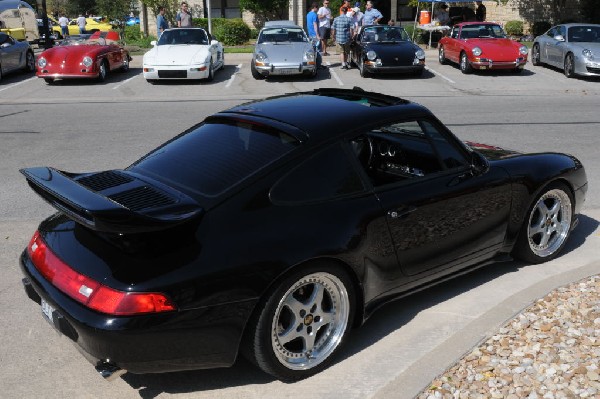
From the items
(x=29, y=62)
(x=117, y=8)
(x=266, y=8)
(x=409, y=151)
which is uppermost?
(x=117, y=8)

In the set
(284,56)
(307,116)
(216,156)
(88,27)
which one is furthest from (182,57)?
(88,27)

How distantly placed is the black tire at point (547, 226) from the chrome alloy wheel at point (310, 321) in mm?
1895

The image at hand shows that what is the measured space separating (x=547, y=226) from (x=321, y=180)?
2371mm

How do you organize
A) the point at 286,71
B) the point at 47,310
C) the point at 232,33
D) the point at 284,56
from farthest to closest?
the point at 232,33, the point at 284,56, the point at 286,71, the point at 47,310

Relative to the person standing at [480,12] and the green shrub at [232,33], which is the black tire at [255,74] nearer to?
the green shrub at [232,33]

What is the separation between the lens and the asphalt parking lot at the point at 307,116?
3654mm

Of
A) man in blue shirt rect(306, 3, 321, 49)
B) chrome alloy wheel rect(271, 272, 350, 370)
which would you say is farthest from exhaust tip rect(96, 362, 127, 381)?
man in blue shirt rect(306, 3, 321, 49)

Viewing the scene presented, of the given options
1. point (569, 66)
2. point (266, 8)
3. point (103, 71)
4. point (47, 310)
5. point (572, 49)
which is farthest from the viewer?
point (266, 8)

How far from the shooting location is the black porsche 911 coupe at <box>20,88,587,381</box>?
3.18 meters

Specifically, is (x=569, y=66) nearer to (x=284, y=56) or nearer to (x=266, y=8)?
(x=284, y=56)

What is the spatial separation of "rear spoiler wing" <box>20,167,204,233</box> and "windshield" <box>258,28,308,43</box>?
13.9 metres

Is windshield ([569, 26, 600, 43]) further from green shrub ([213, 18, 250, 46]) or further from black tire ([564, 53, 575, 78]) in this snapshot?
green shrub ([213, 18, 250, 46])

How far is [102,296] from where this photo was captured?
316cm

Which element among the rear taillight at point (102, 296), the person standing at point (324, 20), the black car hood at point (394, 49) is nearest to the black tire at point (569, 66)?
the black car hood at point (394, 49)
